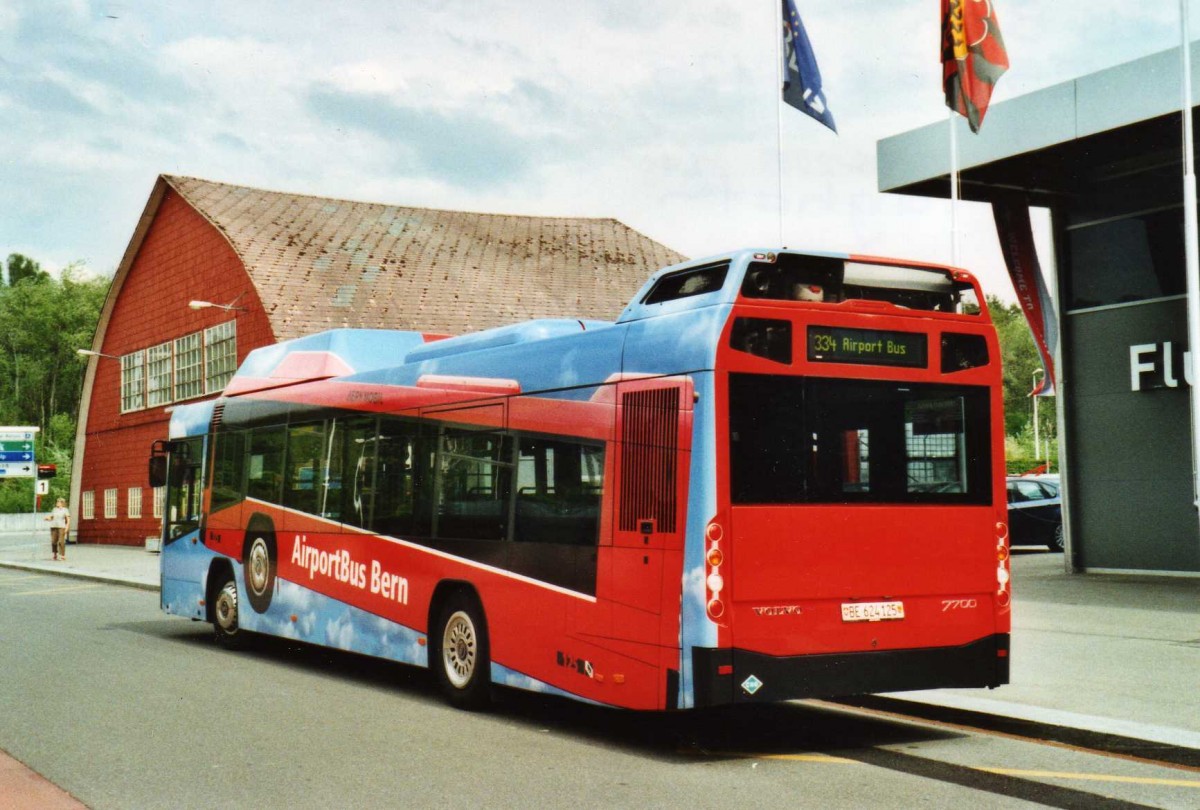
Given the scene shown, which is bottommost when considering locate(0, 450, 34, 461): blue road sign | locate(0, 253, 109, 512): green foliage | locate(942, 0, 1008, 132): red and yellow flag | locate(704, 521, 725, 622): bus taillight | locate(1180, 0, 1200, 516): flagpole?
locate(704, 521, 725, 622): bus taillight

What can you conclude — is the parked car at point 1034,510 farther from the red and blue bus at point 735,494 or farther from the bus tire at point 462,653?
the red and blue bus at point 735,494

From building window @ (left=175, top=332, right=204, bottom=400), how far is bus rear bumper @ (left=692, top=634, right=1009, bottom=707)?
39.1 meters

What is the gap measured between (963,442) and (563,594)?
272 centimetres

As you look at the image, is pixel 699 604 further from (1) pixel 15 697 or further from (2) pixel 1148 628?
(2) pixel 1148 628

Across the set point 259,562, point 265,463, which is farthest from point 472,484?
point 259,562

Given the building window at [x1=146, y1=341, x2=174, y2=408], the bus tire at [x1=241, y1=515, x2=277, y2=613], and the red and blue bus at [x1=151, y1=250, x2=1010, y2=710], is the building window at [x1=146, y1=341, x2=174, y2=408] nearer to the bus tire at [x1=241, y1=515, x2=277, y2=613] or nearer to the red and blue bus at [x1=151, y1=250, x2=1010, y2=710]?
the bus tire at [x1=241, y1=515, x2=277, y2=613]

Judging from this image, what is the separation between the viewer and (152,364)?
4909 centimetres

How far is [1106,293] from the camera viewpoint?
22.1 meters

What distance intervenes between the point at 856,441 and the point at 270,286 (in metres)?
34.0

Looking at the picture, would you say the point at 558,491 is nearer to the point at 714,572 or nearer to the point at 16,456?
the point at 714,572

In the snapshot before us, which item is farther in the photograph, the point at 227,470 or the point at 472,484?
the point at 227,470

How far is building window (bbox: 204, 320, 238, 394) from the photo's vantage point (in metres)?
42.3

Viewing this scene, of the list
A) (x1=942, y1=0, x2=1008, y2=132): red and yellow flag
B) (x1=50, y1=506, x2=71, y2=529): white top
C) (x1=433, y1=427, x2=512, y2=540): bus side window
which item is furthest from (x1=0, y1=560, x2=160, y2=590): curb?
(x1=433, y1=427, x2=512, y2=540): bus side window

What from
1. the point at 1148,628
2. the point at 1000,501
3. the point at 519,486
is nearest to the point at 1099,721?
the point at 1000,501
